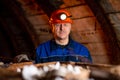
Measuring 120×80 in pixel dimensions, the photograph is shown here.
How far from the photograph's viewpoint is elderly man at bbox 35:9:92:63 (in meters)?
2.69

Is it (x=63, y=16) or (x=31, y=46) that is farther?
(x=31, y=46)

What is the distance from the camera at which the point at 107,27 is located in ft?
10.3

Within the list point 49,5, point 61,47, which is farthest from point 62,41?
point 49,5

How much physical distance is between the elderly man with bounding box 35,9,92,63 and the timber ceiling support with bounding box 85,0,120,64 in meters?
0.46

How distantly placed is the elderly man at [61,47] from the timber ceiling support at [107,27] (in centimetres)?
46

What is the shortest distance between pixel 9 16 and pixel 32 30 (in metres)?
0.82

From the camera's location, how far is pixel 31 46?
4871 mm

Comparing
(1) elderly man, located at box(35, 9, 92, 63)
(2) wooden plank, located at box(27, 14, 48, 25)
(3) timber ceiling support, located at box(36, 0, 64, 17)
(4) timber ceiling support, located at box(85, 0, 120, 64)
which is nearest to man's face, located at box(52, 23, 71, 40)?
(1) elderly man, located at box(35, 9, 92, 63)

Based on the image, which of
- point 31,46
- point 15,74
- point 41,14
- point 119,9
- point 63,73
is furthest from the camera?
point 31,46

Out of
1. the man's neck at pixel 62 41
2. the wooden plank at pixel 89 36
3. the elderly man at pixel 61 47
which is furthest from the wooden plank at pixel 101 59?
the man's neck at pixel 62 41

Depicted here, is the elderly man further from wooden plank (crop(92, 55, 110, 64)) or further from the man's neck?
wooden plank (crop(92, 55, 110, 64))

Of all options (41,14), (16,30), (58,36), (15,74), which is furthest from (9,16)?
(15,74)

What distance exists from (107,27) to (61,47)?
657 millimetres

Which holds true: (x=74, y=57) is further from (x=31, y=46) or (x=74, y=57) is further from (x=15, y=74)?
(x=31, y=46)
